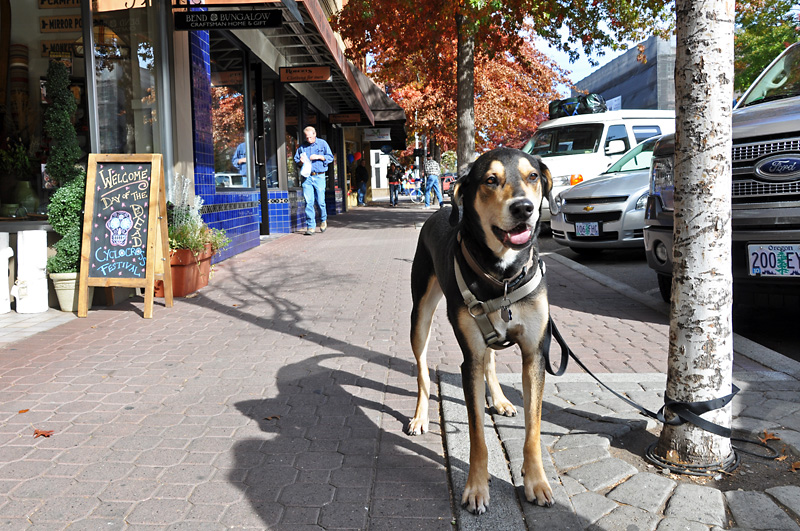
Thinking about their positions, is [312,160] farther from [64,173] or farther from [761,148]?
[761,148]

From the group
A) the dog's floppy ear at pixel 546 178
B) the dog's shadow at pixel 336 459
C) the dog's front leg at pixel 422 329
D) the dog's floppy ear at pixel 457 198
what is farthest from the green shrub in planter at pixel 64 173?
the dog's floppy ear at pixel 546 178

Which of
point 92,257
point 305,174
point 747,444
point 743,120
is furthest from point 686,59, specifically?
point 305,174

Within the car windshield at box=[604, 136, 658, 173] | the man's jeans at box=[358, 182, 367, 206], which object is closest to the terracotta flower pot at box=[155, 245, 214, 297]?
the car windshield at box=[604, 136, 658, 173]

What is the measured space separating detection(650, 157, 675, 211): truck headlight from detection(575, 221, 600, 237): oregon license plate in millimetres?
3586

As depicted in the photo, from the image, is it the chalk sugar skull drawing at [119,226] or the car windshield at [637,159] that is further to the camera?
the car windshield at [637,159]

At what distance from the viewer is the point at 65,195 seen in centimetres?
686

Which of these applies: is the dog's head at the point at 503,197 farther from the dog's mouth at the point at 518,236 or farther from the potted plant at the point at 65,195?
the potted plant at the point at 65,195

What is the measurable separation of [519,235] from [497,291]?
298mm

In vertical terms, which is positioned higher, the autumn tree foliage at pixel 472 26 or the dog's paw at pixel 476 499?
the autumn tree foliage at pixel 472 26

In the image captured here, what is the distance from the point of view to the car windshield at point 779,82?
594cm

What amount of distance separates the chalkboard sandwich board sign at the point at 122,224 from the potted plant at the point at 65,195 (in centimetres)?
27

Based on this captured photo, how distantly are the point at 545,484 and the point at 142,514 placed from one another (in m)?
1.67

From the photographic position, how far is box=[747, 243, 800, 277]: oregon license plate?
4734 mm

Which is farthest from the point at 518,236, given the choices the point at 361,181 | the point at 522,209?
the point at 361,181
